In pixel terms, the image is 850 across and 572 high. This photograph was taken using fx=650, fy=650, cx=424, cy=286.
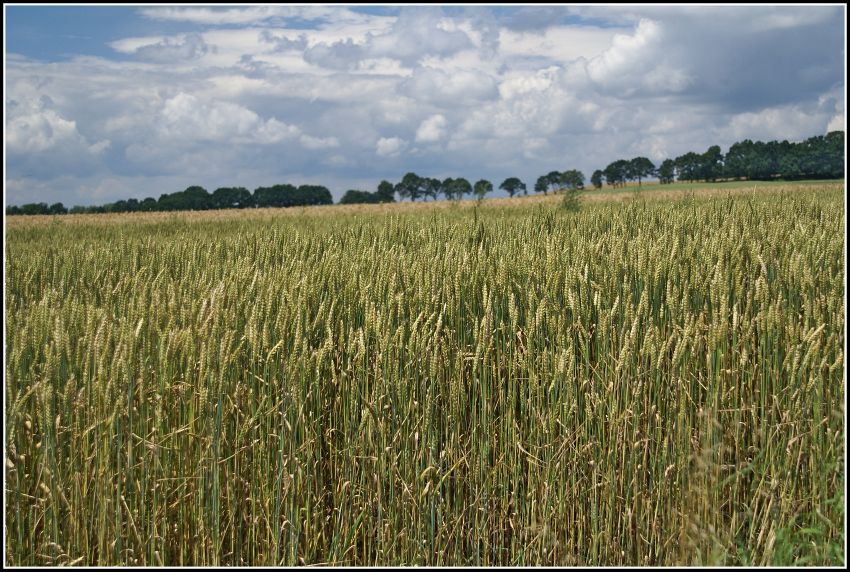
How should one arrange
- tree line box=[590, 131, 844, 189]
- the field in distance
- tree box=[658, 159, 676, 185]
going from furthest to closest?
1. tree box=[658, 159, 676, 185]
2. tree line box=[590, 131, 844, 189]
3. the field in distance

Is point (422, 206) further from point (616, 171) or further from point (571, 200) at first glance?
point (616, 171)

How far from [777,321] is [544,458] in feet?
2.79

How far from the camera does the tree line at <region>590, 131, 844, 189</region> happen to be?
3856 cm

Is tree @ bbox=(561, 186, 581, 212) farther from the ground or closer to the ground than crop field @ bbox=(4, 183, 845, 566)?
farther from the ground

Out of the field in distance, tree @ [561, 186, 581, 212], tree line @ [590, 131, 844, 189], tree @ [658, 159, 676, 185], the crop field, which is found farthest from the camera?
tree @ [658, 159, 676, 185]

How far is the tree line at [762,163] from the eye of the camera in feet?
127

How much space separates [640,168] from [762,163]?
12439 millimetres

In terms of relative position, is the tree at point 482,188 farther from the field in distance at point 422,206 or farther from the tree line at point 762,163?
the tree line at point 762,163

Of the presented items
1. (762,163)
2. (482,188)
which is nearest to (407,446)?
(482,188)

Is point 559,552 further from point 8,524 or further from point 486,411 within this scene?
point 8,524

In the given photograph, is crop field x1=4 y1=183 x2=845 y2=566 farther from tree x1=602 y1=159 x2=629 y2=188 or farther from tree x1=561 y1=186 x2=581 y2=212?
tree x1=602 y1=159 x2=629 y2=188

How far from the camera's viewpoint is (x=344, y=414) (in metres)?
2.00

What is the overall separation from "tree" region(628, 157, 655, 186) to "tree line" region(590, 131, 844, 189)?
2157 mm

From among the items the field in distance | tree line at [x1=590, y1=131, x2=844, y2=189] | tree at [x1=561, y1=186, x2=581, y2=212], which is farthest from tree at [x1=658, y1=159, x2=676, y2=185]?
tree at [x1=561, y1=186, x2=581, y2=212]
